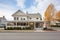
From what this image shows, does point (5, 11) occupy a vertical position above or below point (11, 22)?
above

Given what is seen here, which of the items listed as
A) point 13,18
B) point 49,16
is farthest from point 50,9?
point 13,18

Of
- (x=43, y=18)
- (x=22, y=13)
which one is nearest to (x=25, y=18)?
(x=22, y=13)

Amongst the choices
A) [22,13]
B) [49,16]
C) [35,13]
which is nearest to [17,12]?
[22,13]

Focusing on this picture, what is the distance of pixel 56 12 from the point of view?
35.9m

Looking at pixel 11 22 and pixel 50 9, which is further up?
pixel 50 9

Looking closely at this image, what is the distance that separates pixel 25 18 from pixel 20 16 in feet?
4.32

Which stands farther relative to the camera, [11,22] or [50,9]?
[50,9]

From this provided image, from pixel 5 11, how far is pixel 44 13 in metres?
8.14

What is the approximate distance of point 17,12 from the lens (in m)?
37.2

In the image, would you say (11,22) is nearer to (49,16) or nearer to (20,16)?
(20,16)

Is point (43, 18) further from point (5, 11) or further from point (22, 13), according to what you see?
point (5, 11)

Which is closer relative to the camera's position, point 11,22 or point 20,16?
point 11,22

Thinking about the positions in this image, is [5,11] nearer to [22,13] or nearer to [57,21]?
[22,13]

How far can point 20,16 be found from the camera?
3788cm
